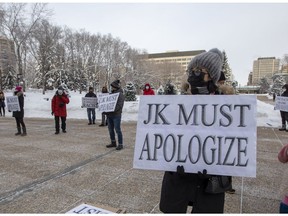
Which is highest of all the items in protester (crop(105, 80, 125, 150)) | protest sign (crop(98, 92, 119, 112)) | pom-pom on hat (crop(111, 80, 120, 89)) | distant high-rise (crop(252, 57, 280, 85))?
distant high-rise (crop(252, 57, 280, 85))

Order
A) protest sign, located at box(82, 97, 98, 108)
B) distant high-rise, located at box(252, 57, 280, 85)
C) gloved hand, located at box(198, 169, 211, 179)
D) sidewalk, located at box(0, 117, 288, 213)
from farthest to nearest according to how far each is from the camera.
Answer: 1. distant high-rise, located at box(252, 57, 280, 85)
2. protest sign, located at box(82, 97, 98, 108)
3. sidewalk, located at box(0, 117, 288, 213)
4. gloved hand, located at box(198, 169, 211, 179)

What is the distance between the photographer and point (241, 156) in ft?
6.04

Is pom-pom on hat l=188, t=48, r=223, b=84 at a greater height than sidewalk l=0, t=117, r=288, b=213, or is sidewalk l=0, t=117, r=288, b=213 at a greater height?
pom-pom on hat l=188, t=48, r=223, b=84

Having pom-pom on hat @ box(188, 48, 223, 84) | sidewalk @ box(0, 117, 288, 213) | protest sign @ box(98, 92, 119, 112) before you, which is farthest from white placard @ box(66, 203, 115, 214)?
protest sign @ box(98, 92, 119, 112)

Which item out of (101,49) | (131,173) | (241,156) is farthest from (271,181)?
(101,49)

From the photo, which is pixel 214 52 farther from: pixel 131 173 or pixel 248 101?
pixel 131 173

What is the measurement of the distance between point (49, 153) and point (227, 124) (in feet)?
18.6

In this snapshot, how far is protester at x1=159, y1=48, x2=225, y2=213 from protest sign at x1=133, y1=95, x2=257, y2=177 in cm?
7

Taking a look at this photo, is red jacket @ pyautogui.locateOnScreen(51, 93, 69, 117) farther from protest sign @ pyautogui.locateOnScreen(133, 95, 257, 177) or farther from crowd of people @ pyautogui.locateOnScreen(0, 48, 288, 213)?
crowd of people @ pyautogui.locateOnScreen(0, 48, 288, 213)

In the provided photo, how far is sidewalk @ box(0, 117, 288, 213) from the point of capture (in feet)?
11.7

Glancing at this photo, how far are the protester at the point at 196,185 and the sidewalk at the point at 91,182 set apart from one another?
870 millimetres

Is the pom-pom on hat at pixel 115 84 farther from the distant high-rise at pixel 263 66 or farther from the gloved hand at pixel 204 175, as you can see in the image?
the distant high-rise at pixel 263 66

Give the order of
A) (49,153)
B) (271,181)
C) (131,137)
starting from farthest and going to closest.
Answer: (131,137), (49,153), (271,181)

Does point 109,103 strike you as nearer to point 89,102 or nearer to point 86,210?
point 86,210
